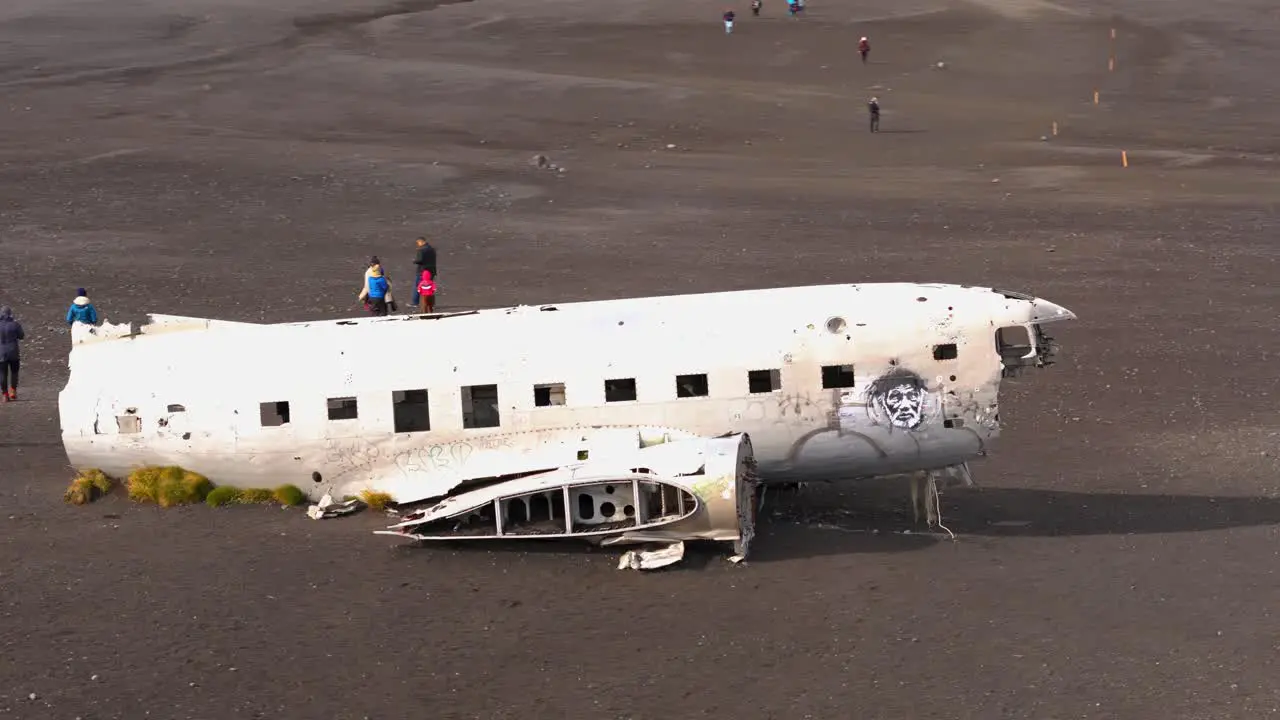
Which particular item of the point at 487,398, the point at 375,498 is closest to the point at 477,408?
the point at 487,398

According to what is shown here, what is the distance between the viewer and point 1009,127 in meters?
63.7

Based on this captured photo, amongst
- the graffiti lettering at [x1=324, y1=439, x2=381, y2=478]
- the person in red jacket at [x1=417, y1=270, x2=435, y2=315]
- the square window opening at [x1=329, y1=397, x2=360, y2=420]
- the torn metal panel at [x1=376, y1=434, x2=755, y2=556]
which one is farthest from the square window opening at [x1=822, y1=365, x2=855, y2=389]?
the person in red jacket at [x1=417, y1=270, x2=435, y2=315]

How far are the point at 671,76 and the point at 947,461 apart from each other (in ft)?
162

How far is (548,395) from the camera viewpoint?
25.5 m

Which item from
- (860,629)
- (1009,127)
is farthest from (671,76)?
(860,629)

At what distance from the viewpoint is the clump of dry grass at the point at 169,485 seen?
1058 inches

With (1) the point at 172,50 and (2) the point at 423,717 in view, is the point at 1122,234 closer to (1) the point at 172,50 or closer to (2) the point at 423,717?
(2) the point at 423,717


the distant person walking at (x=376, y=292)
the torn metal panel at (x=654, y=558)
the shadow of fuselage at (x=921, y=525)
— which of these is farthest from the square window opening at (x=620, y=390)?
the distant person walking at (x=376, y=292)

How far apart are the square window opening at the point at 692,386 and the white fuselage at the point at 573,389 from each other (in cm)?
2

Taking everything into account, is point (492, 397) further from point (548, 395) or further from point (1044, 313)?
point (1044, 313)

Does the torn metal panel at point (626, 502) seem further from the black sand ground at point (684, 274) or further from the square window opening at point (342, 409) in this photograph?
the square window opening at point (342, 409)

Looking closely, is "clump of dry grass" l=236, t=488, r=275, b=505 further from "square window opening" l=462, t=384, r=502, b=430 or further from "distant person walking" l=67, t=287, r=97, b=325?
"distant person walking" l=67, t=287, r=97, b=325

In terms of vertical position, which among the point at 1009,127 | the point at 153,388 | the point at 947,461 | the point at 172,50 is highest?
the point at 172,50

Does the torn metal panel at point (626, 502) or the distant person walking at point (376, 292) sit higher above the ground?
the distant person walking at point (376, 292)
